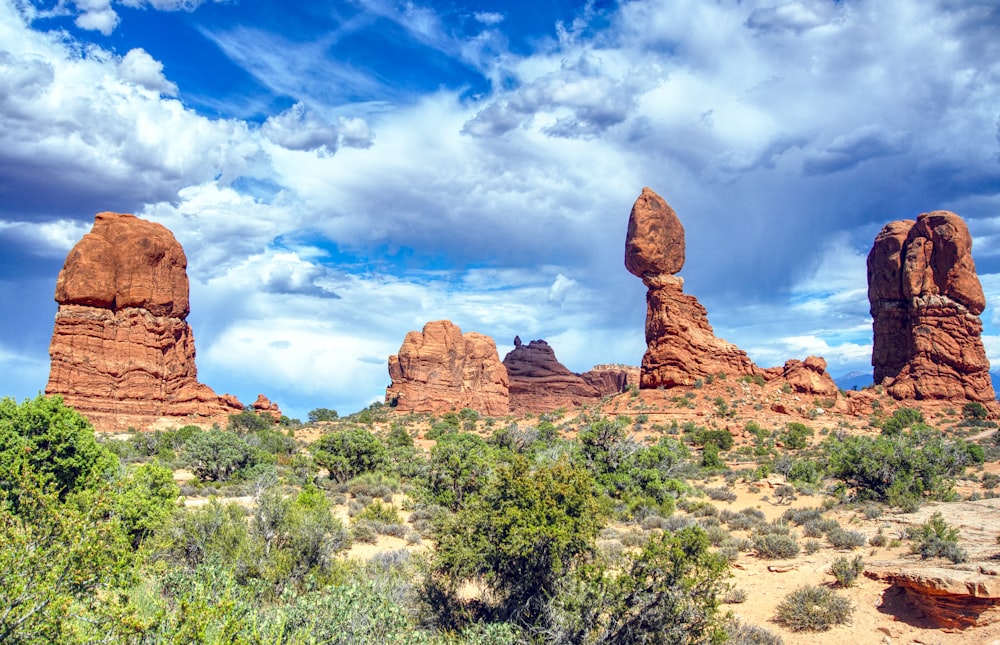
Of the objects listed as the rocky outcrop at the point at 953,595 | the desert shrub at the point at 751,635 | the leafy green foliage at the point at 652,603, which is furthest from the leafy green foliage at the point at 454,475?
the rocky outcrop at the point at 953,595

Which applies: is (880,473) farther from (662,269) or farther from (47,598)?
(662,269)

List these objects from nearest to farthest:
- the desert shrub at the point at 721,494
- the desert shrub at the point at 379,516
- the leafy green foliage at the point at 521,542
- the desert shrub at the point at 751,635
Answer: the desert shrub at the point at 751,635 → the leafy green foliage at the point at 521,542 → the desert shrub at the point at 379,516 → the desert shrub at the point at 721,494

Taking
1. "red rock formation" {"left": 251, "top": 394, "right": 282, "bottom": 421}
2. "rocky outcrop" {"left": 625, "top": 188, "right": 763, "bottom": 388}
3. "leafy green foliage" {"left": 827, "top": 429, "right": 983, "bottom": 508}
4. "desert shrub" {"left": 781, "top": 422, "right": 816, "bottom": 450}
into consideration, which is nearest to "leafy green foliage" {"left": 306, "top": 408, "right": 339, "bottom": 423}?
"red rock formation" {"left": 251, "top": 394, "right": 282, "bottom": 421}

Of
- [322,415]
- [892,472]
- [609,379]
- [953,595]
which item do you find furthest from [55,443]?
[609,379]

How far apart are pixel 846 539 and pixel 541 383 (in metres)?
76.5

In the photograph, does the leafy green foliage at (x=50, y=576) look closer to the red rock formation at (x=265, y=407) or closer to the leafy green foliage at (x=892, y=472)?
the leafy green foliage at (x=892, y=472)

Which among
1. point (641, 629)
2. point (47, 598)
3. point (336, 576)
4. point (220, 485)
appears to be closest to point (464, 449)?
point (220, 485)

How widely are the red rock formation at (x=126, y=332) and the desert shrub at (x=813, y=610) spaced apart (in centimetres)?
4902

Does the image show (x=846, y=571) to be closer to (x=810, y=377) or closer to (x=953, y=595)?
(x=953, y=595)

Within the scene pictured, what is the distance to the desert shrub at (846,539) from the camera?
15.3 m

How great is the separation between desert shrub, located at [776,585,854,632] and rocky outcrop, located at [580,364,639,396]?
84545mm

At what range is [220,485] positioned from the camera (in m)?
26.2

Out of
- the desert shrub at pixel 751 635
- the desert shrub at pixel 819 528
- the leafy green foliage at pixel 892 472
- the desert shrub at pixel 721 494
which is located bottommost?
the desert shrub at pixel 751 635

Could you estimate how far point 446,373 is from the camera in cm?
7881
